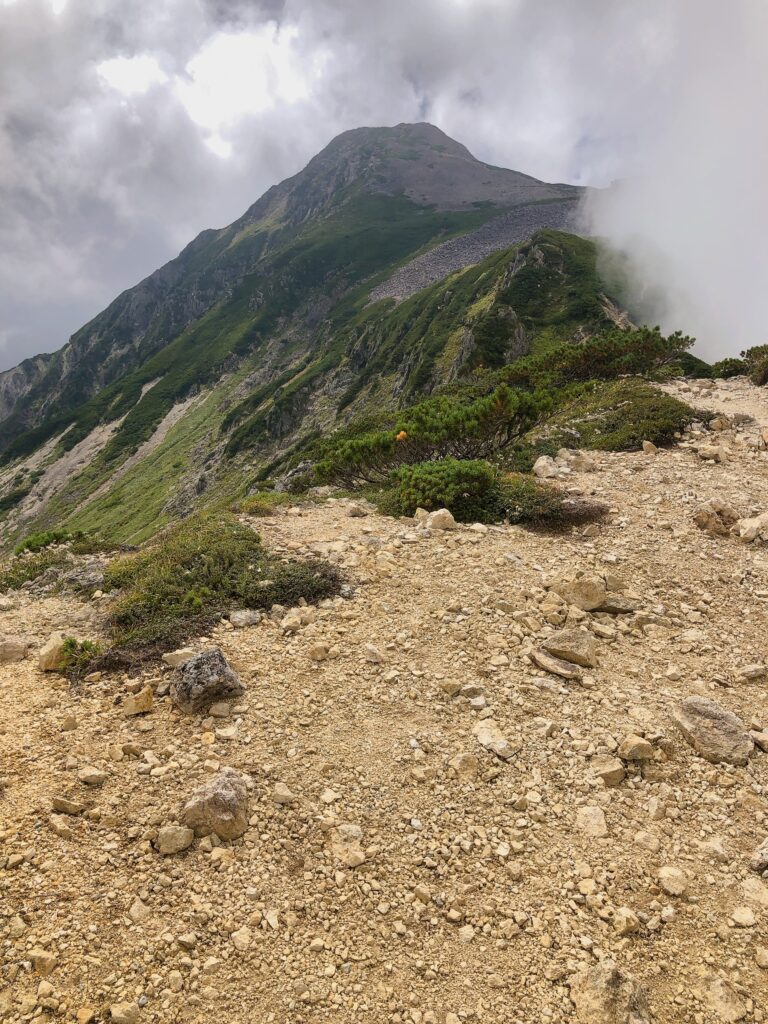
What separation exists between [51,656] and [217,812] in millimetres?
3934

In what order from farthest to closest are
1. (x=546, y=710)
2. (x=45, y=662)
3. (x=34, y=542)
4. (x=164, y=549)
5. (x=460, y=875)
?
(x=34, y=542)
(x=164, y=549)
(x=45, y=662)
(x=546, y=710)
(x=460, y=875)

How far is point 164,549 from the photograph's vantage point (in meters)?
11.7

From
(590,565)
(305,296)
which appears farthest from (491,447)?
(305,296)

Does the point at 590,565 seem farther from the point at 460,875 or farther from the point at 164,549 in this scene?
the point at 164,549

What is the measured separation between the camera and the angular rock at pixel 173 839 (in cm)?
505

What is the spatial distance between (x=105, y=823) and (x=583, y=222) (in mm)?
149155

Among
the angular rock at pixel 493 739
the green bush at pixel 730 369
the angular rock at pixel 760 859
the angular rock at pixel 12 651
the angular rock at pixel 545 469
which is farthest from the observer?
the green bush at pixel 730 369

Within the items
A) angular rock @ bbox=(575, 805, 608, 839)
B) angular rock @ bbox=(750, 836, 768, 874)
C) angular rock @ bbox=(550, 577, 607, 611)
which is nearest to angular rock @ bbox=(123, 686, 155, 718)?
angular rock @ bbox=(575, 805, 608, 839)

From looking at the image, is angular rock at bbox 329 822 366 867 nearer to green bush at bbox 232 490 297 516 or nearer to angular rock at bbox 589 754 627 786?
angular rock at bbox 589 754 627 786


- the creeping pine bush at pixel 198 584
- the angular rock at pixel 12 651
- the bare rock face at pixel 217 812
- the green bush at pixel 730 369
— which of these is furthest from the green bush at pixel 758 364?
the angular rock at pixel 12 651

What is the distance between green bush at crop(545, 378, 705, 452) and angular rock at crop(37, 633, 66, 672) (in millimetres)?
16715

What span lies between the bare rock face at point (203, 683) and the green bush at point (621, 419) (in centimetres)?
1537

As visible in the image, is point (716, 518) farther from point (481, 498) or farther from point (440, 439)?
point (440, 439)

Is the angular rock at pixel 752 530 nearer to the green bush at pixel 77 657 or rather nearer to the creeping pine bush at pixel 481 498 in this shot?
the creeping pine bush at pixel 481 498
